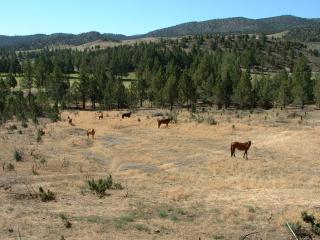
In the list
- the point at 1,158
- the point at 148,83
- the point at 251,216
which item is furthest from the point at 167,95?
the point at 251,216

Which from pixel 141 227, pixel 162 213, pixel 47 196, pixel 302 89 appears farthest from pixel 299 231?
pixel 302 89

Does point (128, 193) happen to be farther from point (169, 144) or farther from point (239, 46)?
point (239, 46)

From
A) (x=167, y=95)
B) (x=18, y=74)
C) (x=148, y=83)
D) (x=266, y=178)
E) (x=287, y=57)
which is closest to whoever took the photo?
(x=266, y=178)

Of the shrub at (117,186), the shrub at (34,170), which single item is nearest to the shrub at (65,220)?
the shrub at (117,186)

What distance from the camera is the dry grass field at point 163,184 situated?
17203 mm

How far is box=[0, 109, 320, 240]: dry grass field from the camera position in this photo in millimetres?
17203

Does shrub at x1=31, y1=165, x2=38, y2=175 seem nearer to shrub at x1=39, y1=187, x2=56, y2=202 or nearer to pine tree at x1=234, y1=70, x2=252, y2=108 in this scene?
shrub at x1=39, y1=187, x2=56, y2=202

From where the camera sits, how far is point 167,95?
84.2 meters

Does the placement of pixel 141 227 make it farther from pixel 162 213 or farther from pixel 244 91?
pixel 244 91

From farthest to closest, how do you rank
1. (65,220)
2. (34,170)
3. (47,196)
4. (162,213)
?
(34,170) → (47,196) → (162,213) → (65,220)

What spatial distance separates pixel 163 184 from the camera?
83.3 feet

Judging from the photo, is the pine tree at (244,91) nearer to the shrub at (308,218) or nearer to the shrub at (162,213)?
the shrub at (162,213)

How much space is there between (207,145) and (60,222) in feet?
72.0

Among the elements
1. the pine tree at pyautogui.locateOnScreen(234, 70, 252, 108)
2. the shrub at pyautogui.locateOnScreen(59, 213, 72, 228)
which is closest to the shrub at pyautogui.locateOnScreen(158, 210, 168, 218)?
the shrub at pyautogui.locateOnScreen(59, 213, 72, 228)
